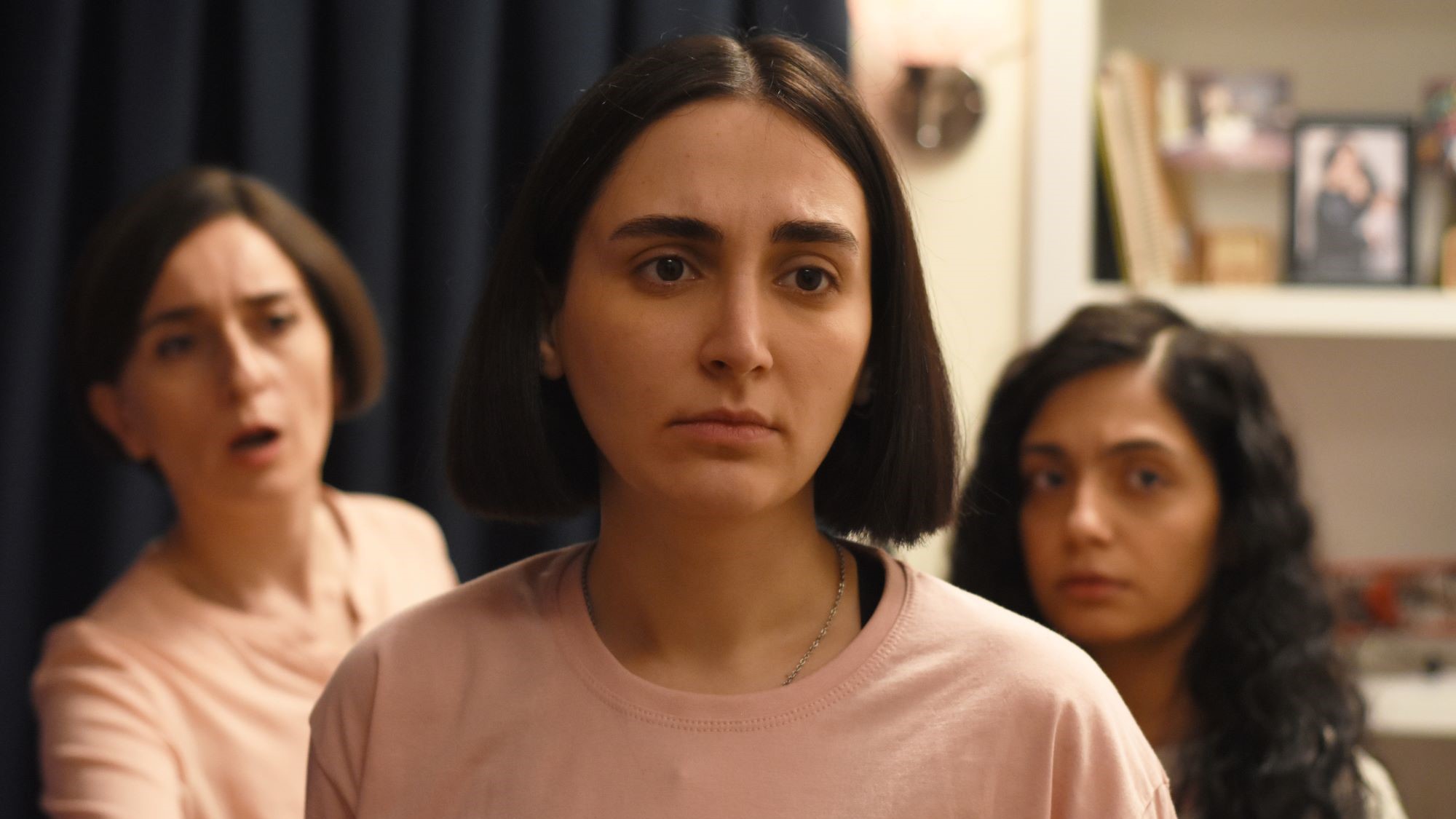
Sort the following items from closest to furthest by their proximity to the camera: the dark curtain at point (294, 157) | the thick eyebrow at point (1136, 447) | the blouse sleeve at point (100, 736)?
1. the blouse sleeve at point (100, 736)
2. the thick eyebrow at point (1136, 447)
3. the dark curtain at point (294, 157)

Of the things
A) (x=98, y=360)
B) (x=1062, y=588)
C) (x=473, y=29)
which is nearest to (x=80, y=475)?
(x=98, y=360)

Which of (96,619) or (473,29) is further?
(473,29)

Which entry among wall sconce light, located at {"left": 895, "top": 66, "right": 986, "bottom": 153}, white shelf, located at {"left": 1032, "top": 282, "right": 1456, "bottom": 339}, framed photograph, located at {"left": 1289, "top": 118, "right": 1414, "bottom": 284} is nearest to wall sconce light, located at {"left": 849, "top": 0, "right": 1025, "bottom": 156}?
wall sconce light, located at {"left": 895, "top": 66, "right": 986, "bottom": 153}

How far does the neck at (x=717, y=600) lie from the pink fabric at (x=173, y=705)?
675 mm

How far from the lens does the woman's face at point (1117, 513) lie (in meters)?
1.50

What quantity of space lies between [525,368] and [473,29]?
119cm

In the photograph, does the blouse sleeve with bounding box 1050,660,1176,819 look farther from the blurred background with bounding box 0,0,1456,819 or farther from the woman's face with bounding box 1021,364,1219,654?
the blurred background with bounding box 0,0,1456,819

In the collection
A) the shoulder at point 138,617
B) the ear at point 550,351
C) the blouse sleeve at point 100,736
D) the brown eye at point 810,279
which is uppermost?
the brown eye at point 810,279

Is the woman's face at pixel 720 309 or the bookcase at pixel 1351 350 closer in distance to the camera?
the woman's face at pixel 720 309

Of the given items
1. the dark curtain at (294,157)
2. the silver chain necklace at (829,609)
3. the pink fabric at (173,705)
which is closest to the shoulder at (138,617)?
the pink fabric at (173,705)

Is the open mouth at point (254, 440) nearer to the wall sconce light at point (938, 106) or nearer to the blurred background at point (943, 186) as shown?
the blurred background at point (943, 186)

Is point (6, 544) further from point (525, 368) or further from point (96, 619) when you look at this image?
point (525, 368)

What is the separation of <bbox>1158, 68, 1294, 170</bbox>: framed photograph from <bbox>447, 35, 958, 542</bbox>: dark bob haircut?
47.6 inches

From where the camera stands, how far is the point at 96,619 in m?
1.58
